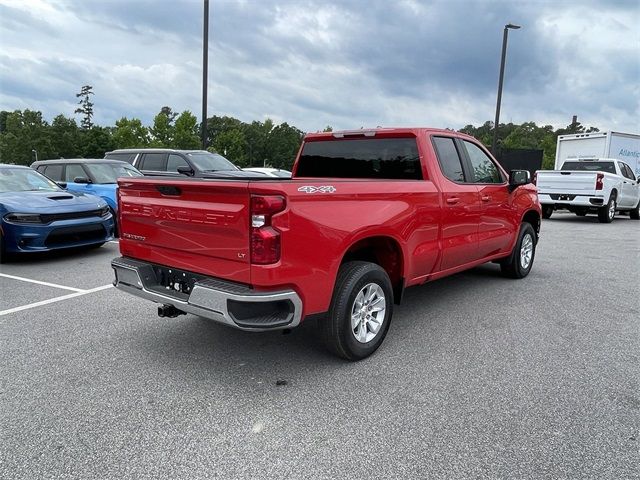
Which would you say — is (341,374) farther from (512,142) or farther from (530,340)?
(512,142)

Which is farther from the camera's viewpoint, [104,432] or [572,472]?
[104,432]

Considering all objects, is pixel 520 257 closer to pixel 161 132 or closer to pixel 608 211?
pixel 608 211

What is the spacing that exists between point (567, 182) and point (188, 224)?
13.9 meters

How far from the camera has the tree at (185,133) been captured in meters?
60.7

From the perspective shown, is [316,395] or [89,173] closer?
[316,395]

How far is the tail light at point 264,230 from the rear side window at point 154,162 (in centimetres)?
995

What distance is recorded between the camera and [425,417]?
9.61 feet

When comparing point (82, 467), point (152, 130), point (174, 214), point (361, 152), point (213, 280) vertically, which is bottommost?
point (82, 467)

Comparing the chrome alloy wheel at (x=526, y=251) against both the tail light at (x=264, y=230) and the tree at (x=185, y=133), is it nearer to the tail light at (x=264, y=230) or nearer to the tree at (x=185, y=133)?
the tail light at (x=264, y=230)

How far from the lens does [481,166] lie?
550cm

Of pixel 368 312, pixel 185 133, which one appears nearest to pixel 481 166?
pixel 368 312

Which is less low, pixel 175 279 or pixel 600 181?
pixel 600 181

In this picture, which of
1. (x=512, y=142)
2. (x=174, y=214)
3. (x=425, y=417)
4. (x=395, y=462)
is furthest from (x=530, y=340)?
(x=512, y=142)

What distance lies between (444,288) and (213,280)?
3.64 metres
